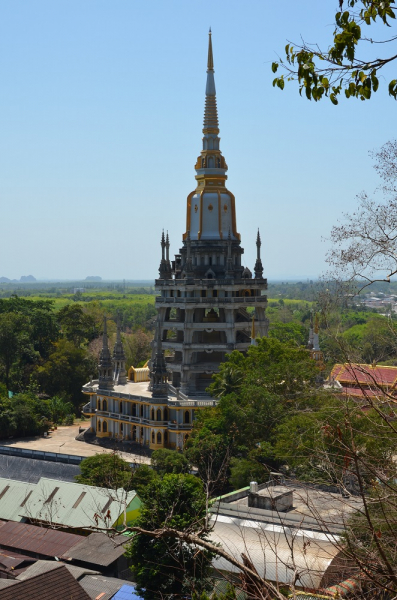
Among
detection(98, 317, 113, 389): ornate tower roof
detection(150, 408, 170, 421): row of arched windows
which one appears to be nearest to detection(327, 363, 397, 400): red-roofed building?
detection(150, 408, 170, 421): row of arched windows

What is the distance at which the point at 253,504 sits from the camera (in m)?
33.8

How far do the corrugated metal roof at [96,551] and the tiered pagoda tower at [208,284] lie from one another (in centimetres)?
2276

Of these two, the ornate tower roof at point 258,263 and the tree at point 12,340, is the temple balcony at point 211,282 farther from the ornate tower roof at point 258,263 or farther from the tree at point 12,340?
the tree at point 12,340

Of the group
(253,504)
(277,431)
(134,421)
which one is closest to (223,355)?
(134,421)

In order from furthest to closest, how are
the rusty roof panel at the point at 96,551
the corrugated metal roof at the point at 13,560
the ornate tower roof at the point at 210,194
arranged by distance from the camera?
the ornate tower roof at the point at 210,194
the rusty roof panel at the point at 96,551
the corrugated metal roof at the point at 13,560

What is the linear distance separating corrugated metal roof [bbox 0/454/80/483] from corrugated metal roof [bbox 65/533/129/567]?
10.2 metres

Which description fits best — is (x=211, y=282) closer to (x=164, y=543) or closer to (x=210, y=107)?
(x=210, y=107)

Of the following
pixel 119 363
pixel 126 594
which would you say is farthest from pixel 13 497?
pixel 119 363

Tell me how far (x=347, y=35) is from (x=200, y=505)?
20586 millimetres

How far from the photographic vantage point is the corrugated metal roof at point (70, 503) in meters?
36.6

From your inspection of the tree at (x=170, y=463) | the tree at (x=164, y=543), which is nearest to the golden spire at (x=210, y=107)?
the tree at (x=170, y=463)

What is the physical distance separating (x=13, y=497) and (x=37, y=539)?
18.2 feet

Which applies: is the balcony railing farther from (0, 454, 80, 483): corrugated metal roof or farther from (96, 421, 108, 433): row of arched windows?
(0, 454, 80, 483): corrugated metal roof

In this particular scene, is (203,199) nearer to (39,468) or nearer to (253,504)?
(39,468)
